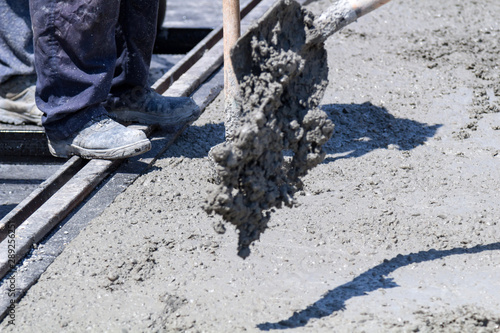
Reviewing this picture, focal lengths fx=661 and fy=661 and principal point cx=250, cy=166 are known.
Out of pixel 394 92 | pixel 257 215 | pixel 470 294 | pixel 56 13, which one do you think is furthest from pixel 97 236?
pixel 394 92

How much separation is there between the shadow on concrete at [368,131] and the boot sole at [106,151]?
32.7 inches

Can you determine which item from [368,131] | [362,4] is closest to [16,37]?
[368,131]

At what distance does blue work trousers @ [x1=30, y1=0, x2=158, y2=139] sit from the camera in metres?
2.83

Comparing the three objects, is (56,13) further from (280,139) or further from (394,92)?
(394,92)

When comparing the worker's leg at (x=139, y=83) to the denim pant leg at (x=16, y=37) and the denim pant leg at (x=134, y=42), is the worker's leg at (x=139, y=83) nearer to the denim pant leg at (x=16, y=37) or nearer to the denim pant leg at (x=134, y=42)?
the denim pant leg at (x=134, y=42)

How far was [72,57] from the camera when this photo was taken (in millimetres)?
2912

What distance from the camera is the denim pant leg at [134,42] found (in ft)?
10.5

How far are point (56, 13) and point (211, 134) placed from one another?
3.17 ft

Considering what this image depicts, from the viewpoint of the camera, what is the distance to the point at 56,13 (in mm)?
2820

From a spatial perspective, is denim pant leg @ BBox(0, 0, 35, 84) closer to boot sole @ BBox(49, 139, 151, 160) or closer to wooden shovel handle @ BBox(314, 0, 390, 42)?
boot sole @ BBox(49, 139, 151, 160)

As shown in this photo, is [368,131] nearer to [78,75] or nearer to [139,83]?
[139,83]

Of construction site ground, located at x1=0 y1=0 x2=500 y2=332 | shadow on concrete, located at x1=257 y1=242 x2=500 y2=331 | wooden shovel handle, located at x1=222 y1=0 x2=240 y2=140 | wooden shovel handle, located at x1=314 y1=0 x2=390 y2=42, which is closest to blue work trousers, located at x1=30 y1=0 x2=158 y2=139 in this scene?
construction site ground, located at x1=0 y1=0 x2=500 y2=332

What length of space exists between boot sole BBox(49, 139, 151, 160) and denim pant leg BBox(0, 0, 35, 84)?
810mm

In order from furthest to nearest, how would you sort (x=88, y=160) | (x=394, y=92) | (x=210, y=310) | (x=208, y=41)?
(x=208, y=41)
(x=394, y=92)
(x=88, y=160)
(x=210, y=310)
